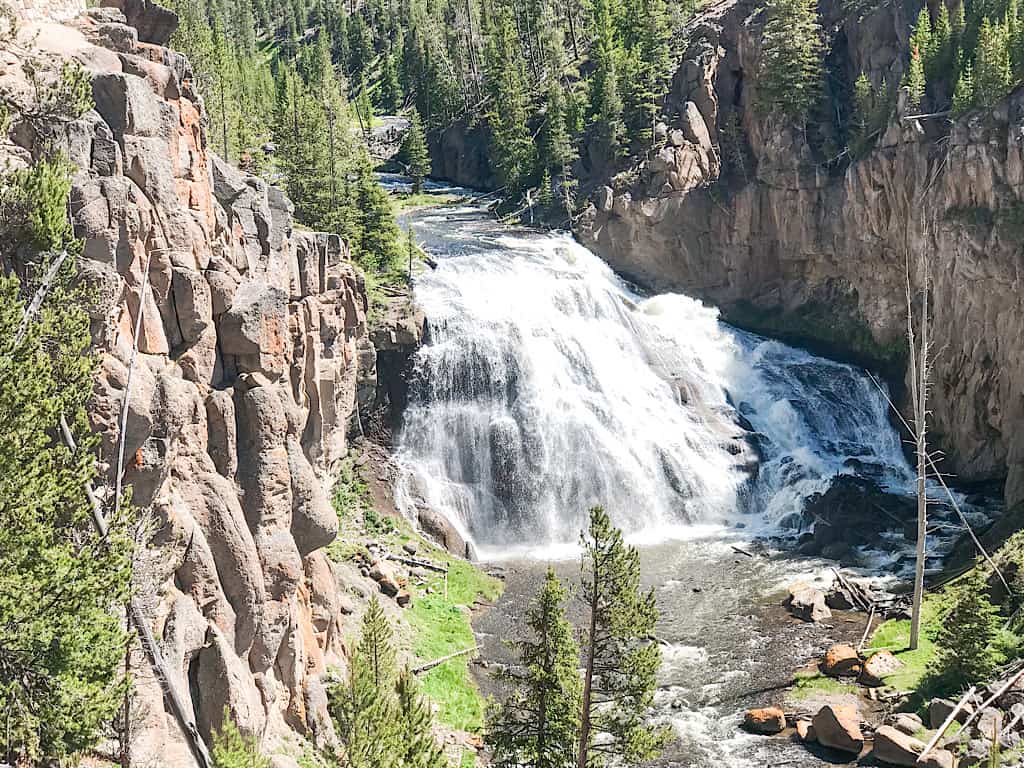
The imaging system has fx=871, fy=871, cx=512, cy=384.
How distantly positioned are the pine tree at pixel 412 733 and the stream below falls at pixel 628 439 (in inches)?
504

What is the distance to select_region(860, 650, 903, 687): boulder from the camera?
27234 mm

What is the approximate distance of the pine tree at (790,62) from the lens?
53500mm

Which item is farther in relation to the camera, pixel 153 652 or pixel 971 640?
pixel 971 640

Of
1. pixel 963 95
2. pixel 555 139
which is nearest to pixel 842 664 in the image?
pixel 963 95

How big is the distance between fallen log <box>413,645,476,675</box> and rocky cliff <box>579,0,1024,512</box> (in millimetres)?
23922

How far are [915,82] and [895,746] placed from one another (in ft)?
117

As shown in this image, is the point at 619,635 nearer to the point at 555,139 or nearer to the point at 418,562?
the point at 418,562

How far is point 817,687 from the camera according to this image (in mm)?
27406

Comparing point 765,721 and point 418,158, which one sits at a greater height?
point 418,158

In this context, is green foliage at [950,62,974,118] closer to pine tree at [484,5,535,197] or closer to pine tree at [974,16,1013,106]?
pine tree at [974,16,1013,106]

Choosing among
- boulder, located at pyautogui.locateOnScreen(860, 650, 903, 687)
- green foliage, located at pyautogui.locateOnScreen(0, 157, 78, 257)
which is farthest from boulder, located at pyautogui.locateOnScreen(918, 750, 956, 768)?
green foliage, located at pyautogui.locateOnScreen(0, 157, 78, 257)

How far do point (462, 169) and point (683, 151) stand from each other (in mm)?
29623

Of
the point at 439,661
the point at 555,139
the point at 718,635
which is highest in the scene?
the point at 555,139

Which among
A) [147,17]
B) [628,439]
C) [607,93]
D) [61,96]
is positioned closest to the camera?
[61,96]
